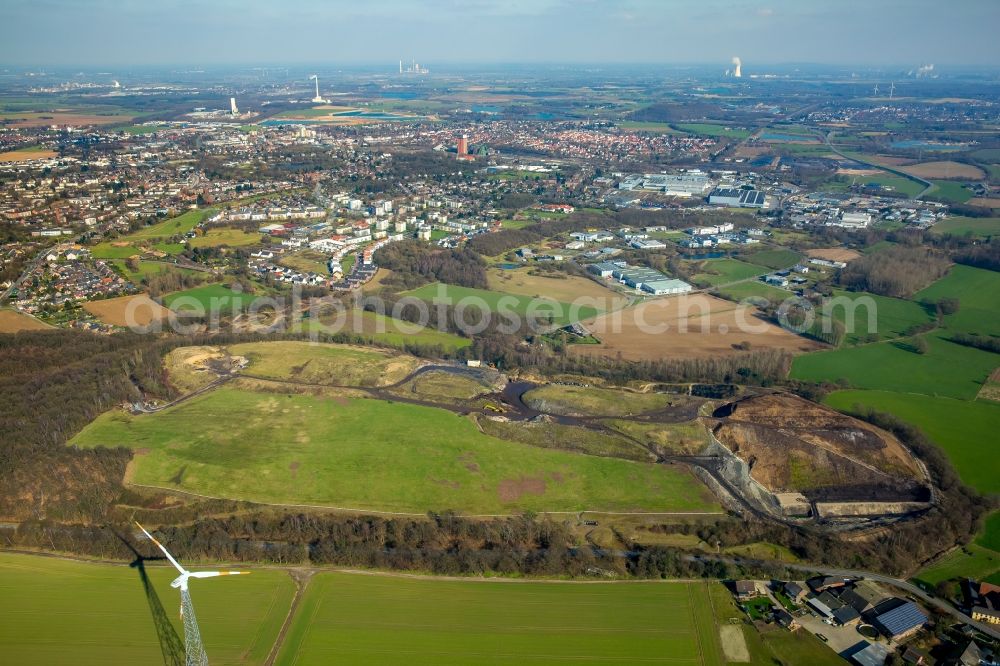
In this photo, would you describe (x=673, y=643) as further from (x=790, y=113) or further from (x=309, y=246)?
(x=790, y=113)

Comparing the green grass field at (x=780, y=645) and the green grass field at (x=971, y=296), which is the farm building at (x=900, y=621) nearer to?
the green grass field at (x=780, y=645)

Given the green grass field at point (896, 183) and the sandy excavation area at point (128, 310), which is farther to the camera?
the green grass field at point (896, 183)

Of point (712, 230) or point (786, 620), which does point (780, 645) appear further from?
point (712, 230)

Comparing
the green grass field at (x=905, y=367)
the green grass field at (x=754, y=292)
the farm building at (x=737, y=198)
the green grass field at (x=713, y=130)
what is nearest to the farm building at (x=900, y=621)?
the green grass field at (x=905, y=367)

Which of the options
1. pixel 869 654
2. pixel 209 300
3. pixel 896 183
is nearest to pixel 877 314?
pixel 869 654

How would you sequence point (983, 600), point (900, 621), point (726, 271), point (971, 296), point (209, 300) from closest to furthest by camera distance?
point (900, 621) → point (983, 600) → point (209, 300) → point (971, 296) → point (726, 271)

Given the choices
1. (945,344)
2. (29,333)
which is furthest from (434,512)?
(945,344)

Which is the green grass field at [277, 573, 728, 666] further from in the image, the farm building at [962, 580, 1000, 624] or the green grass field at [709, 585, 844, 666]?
the farm building at [962, 580, 1000, 624]
